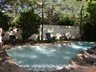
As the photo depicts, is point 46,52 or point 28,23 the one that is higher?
point 28,23

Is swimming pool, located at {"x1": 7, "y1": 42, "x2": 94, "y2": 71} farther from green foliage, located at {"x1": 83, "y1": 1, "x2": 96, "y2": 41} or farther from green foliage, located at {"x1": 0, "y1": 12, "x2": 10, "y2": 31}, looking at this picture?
green foliage, located at {"x1": 0, "y1": 12, "x2": 10, "y2": 31}

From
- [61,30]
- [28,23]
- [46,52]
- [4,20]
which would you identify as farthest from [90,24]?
[4,20]

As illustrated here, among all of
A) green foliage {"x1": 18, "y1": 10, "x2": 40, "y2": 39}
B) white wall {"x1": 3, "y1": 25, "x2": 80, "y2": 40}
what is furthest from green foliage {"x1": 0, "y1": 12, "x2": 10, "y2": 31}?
white wall {"x1": 3, "y1": 25, "x2": 80, "y2": 40}

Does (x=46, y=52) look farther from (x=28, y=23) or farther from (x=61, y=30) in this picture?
(x=61, y=30)

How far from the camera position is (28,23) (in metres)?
27.0

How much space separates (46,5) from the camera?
32688mm

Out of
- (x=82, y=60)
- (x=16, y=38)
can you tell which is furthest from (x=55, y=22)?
(x=82, y=60)

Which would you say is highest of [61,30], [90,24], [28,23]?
[28,23]

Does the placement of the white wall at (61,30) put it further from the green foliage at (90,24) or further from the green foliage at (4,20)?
the green foliage at (4,20)

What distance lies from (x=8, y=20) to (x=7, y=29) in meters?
1.00

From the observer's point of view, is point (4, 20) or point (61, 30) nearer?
point (4, 20)

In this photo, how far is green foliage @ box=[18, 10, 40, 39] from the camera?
2689 cm

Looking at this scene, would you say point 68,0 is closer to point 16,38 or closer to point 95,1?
point 95,1

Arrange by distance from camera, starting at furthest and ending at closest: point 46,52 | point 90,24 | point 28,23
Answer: point 90,24 < point 28,23 < point 46,52
